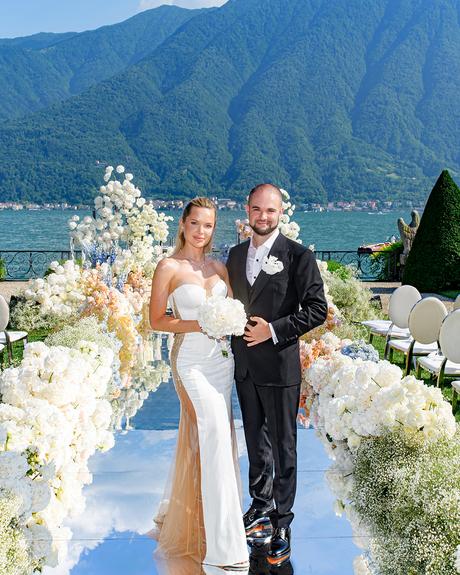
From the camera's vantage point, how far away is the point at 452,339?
644 cm

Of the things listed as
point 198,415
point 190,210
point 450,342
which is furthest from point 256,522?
point 450,342

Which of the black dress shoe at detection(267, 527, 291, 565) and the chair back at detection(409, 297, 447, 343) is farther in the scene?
the chair back at detection(409, 297, 447, 343)

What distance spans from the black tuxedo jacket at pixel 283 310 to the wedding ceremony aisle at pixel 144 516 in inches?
32.7

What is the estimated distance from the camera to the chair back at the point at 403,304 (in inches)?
357

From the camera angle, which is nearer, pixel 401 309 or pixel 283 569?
pixel 283 569

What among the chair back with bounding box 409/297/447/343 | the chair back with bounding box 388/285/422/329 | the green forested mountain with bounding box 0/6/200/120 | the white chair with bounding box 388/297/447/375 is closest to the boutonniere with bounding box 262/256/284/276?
the white chair with bounding box 388/297/447/375

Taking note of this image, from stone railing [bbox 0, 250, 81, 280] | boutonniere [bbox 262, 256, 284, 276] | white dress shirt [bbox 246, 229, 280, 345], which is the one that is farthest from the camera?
stone railing [bbox 0, 250, 81, 280]

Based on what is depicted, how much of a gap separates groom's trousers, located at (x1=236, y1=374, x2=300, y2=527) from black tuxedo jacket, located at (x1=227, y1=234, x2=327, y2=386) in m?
0.07

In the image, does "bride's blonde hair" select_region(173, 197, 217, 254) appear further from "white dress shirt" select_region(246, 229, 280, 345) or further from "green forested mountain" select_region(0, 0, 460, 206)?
"green forested mountain" select_region(0, 0, 460, 206)

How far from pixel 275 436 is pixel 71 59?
160 meters

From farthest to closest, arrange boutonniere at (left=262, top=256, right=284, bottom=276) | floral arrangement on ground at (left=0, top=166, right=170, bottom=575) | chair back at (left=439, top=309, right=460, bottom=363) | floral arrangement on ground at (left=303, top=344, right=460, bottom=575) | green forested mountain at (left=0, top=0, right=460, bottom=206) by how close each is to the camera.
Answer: green forested mountain at (left=0, top=0, right=460, bottom=206) → chair back at (left=439, top=309, right=460, bottom=363) → boutonniere at (left=262, top=256, right=284, bottom=276) → floral arrangement on ground at (left=0, top=166, right=170, bottom=575) → floral arrangement on ground at (left=303, top=344, right=460, bottom=575)

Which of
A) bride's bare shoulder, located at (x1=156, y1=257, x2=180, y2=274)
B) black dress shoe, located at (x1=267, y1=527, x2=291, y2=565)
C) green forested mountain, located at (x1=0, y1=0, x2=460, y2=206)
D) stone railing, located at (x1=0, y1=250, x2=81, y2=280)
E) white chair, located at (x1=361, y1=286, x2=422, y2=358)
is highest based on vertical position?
green forested mountain, located at (x1=0, y1=0, x2=460, y2=206)

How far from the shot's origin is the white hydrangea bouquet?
3.43 meters

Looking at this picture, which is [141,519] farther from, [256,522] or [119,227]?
[119,227]
